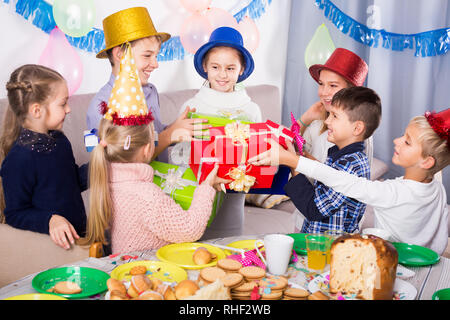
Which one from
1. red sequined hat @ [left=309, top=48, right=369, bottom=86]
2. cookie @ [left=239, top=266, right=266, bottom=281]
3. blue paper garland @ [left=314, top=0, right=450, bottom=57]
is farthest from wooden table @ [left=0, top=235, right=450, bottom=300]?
blue paper garland @ [left=314, top=0, right=450, bottom=57]

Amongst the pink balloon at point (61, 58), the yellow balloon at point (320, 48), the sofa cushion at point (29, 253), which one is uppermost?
the yellow balloon at point (320, 48)

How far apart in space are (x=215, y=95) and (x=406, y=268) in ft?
3.73

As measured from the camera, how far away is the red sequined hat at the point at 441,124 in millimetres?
1733

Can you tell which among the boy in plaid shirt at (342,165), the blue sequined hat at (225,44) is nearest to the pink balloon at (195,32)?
the blue sequined hat at (225,44)

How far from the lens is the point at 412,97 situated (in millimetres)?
4027

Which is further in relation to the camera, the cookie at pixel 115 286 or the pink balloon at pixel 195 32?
the pink balloon at pixel 195 32

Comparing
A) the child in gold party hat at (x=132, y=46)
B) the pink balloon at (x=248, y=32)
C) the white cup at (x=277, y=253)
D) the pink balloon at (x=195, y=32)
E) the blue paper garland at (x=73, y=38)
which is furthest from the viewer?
the pink balloon at (x=248, y=32)

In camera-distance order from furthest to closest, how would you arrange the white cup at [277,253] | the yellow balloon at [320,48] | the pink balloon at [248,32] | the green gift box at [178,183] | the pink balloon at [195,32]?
the yellow balloon at [320,48] < the pink balloon at [248,32] < the pink balloon at [195,32] < the green gift box at [178,183] < the white cup at [277,253]

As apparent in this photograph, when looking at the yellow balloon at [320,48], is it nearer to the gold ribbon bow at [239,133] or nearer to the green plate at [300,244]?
the gold ribbon bow at [239,133]

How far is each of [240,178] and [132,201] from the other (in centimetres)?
37

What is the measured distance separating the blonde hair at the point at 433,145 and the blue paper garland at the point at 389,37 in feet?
7.82

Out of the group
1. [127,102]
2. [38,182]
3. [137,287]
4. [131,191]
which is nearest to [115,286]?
[137,287]

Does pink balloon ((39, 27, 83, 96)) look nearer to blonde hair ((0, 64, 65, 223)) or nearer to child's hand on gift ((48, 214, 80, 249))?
blonde hair ((0, 64, 65, 223))

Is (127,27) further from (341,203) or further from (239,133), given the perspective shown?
(341,203)
